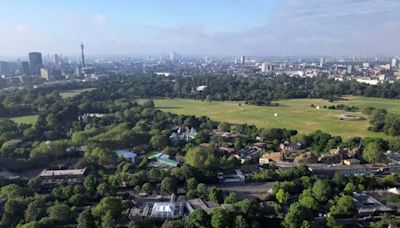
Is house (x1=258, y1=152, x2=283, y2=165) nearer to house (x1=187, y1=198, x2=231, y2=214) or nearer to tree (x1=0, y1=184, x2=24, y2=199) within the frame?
house (x1=187, y1=198, x2=231, y2=214)

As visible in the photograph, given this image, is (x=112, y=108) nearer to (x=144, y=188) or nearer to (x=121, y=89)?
(x=121, y=89)

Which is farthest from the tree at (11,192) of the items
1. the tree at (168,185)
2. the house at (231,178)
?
the house at (231,178)

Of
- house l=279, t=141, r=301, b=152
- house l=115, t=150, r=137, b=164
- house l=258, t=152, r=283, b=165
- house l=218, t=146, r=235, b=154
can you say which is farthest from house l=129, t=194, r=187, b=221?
house l=279, t=141, r=301, b=152

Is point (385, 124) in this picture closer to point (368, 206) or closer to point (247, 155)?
point (247, 155)

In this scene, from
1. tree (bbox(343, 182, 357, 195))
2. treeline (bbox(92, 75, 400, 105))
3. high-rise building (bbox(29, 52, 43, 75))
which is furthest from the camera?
high-rise building (bbox(29, 52, 43, 75))

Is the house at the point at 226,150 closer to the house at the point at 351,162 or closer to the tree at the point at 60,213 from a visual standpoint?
the house at the point at 351,162

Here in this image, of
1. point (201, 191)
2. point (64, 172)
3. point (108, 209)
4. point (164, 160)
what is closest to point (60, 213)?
point (108, 209)
